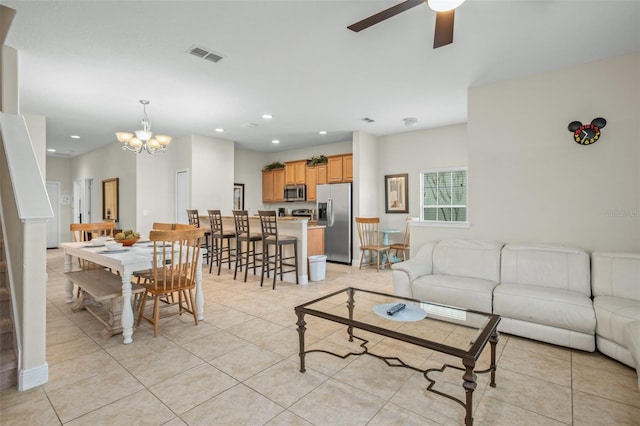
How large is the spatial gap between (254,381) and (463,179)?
5.19 meters

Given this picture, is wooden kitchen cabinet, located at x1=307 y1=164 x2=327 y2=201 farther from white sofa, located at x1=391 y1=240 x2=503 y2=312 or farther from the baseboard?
the baseboard

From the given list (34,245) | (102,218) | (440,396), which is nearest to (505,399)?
(440,396)

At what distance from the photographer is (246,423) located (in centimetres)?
176

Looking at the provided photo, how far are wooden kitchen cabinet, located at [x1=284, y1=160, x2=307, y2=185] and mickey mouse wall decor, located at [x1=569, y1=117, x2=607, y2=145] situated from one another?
5.28 meters

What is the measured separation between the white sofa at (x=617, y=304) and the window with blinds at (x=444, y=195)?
2.94 metres

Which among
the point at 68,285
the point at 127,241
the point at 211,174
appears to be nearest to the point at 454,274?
the point at 127,241

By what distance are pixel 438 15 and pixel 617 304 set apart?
262cm

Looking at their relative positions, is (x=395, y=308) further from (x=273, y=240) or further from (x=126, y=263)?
(x=273, y=240)

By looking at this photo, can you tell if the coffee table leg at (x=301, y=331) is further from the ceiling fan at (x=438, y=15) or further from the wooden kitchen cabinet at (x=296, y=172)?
the wooden kitchen cabinet at (x=296, y=172)

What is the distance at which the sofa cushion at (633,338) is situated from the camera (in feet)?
6.51

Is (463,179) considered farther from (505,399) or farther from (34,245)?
(34,245)

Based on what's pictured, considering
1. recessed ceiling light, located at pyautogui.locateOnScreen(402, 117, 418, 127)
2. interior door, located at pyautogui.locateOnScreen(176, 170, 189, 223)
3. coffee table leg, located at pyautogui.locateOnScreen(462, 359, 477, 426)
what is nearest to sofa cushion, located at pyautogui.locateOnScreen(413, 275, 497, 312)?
coffee table leg, located at pyautogui.locateOnScreen(462, 359, 477, 426)

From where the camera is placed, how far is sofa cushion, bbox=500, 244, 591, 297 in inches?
117

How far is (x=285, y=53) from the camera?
312 centimetres
